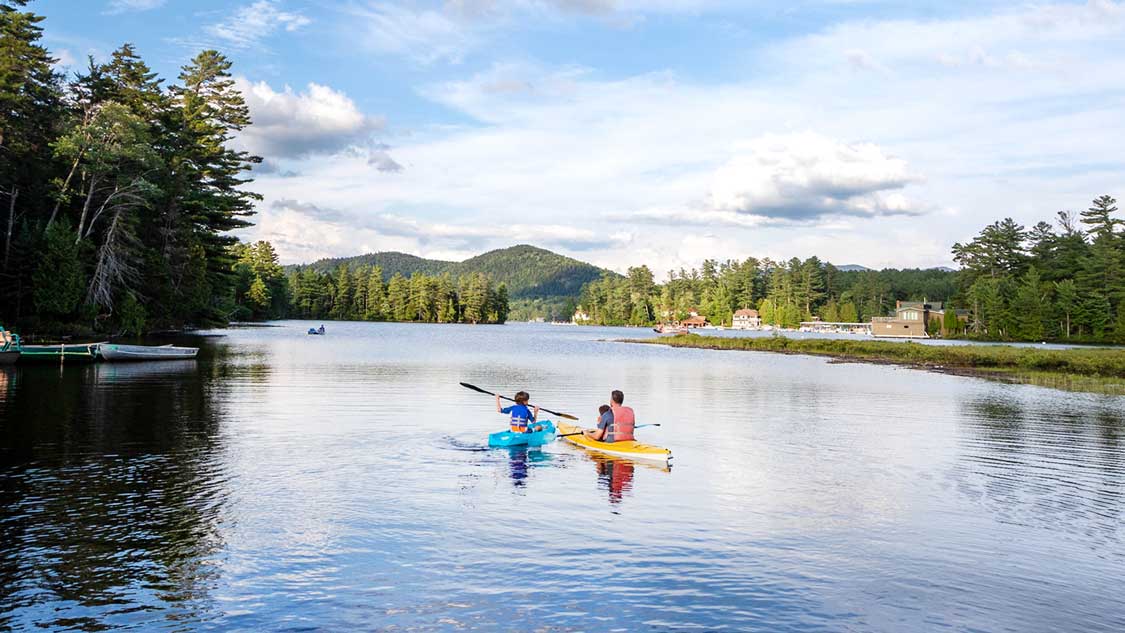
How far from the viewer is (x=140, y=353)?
4994 centimetres

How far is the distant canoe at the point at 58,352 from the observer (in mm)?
46688

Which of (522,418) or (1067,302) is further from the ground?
(1067,302)

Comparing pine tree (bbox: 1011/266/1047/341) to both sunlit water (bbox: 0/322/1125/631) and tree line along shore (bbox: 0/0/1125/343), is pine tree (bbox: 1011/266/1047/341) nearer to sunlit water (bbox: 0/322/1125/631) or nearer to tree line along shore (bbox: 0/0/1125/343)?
tree line along shore (bbox: 0/0/1125/343)

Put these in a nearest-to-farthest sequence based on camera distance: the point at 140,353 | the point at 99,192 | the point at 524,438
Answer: the point at 524,438, the point at 140,353, the point at 99,192

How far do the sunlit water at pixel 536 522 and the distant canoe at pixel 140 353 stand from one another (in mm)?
20025

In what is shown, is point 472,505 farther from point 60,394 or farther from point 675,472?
point 60,394

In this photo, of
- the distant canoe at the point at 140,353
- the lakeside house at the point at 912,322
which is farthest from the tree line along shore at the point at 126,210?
the lakeside house at the point at 912,322

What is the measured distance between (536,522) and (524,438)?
794cm

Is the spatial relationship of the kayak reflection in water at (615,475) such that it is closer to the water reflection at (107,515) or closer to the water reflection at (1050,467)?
the water reflection at (1050,467)

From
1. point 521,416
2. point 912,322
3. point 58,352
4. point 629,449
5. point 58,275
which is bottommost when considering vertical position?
point 629,449

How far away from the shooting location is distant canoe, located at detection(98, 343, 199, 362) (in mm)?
48375

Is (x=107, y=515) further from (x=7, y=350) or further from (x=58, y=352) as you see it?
(x=58, y=352)

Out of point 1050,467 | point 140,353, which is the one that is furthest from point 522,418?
point 140,353

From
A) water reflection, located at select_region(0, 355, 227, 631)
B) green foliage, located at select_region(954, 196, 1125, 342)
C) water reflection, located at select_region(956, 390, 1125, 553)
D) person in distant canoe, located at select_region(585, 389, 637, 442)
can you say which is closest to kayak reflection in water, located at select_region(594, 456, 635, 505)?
person in distant canoe, located at select_region(585, 389, 637, 442)
